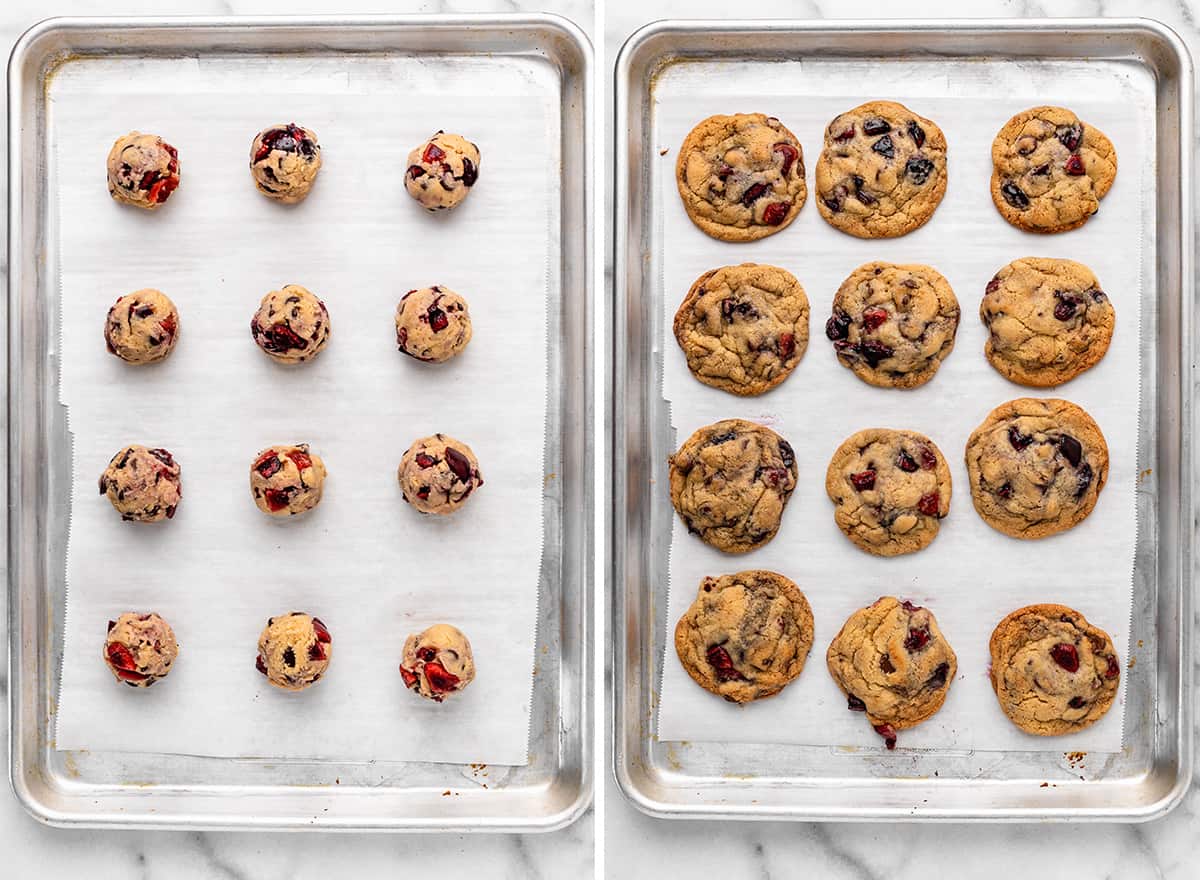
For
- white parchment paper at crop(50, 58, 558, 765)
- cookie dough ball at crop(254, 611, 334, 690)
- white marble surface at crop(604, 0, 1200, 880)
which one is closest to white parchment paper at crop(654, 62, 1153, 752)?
white marble surface at crop(604, 0, 1200, 880)

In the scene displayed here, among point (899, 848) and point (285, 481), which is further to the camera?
point (899, 848)

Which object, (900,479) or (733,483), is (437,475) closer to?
(733,483)

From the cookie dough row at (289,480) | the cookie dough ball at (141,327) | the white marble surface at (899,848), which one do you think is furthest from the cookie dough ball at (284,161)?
the white marble surface at (899,848)

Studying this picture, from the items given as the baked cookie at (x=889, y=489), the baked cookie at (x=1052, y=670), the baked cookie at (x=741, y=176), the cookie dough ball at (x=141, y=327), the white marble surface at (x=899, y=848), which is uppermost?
the baked cookie at (x=741, y=176)

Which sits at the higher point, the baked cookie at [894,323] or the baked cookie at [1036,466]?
the baked cookie at [894,323]

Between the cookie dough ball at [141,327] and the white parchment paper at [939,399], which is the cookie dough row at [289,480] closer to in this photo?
the cookie dough ball at [141,327]

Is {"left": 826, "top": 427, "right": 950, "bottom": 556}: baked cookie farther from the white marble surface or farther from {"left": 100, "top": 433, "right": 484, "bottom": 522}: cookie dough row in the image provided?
{"left": 100, "top": 433, "right": 484, "bottom": 522}: cookie dough row

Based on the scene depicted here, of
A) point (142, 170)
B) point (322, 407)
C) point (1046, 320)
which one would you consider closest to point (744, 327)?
point (1046, 320)

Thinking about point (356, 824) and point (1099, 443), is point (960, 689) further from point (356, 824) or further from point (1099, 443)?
point (356, 824)
